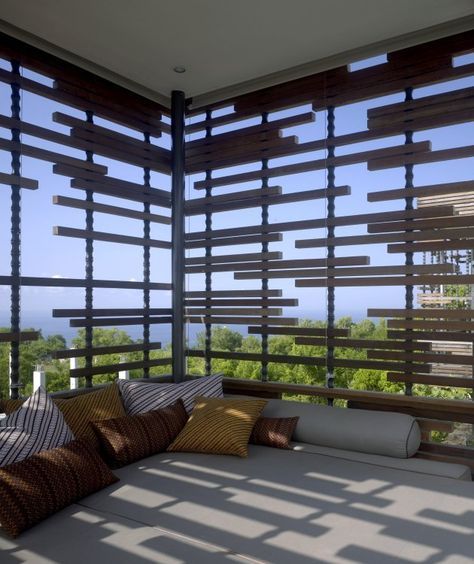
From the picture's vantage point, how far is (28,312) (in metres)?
3.09

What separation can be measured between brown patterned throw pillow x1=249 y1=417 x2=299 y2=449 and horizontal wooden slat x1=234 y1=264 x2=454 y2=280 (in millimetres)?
917

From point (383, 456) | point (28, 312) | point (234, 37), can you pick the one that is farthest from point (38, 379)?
point (234, 37)

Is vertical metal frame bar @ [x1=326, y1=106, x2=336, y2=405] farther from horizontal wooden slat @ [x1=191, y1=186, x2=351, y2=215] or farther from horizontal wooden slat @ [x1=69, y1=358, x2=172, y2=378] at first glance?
horizontal wooden slat @ [x1=69, y1=358, x2=172, y2=378]

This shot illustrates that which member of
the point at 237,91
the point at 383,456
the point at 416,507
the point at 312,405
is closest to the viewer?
the point at 416,507

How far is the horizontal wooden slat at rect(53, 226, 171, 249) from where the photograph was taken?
3.29 m

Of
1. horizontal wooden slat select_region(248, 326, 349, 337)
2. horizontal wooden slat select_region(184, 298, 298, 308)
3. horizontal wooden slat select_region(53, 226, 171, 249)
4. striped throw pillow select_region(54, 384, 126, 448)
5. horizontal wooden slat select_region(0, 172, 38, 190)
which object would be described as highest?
horizontal wooden slat select_region(0, 172, 38, 190)

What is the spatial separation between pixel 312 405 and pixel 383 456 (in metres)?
0.53

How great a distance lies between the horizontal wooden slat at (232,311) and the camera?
12.0ft

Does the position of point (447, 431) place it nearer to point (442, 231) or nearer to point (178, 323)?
point (442, 231)

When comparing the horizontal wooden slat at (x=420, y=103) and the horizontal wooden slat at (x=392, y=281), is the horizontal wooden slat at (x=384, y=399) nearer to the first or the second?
the horizontal wooden slat at (x=392, y=281)

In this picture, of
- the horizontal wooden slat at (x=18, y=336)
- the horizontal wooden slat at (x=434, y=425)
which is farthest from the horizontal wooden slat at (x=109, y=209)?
the horizontal wooden slat at (x=434, y=425)

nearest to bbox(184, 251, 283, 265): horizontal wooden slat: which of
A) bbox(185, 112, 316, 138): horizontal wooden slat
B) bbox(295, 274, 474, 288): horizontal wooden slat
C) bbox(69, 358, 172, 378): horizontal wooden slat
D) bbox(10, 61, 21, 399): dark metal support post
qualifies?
bbox(295, 274, 474, 288): horizontal wooden slat

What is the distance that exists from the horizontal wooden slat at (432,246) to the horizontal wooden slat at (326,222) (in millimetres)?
157

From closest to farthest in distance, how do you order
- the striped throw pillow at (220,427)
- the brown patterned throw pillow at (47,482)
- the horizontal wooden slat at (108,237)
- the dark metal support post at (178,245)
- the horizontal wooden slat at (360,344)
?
the brown patterned throw pillow at (47,482)
the striped throw pillow at (220,427)
the horizontal wooden slat at (360,344)
the horizontal wooden slat at (108,237)
the dark metal support post at (178,245)
